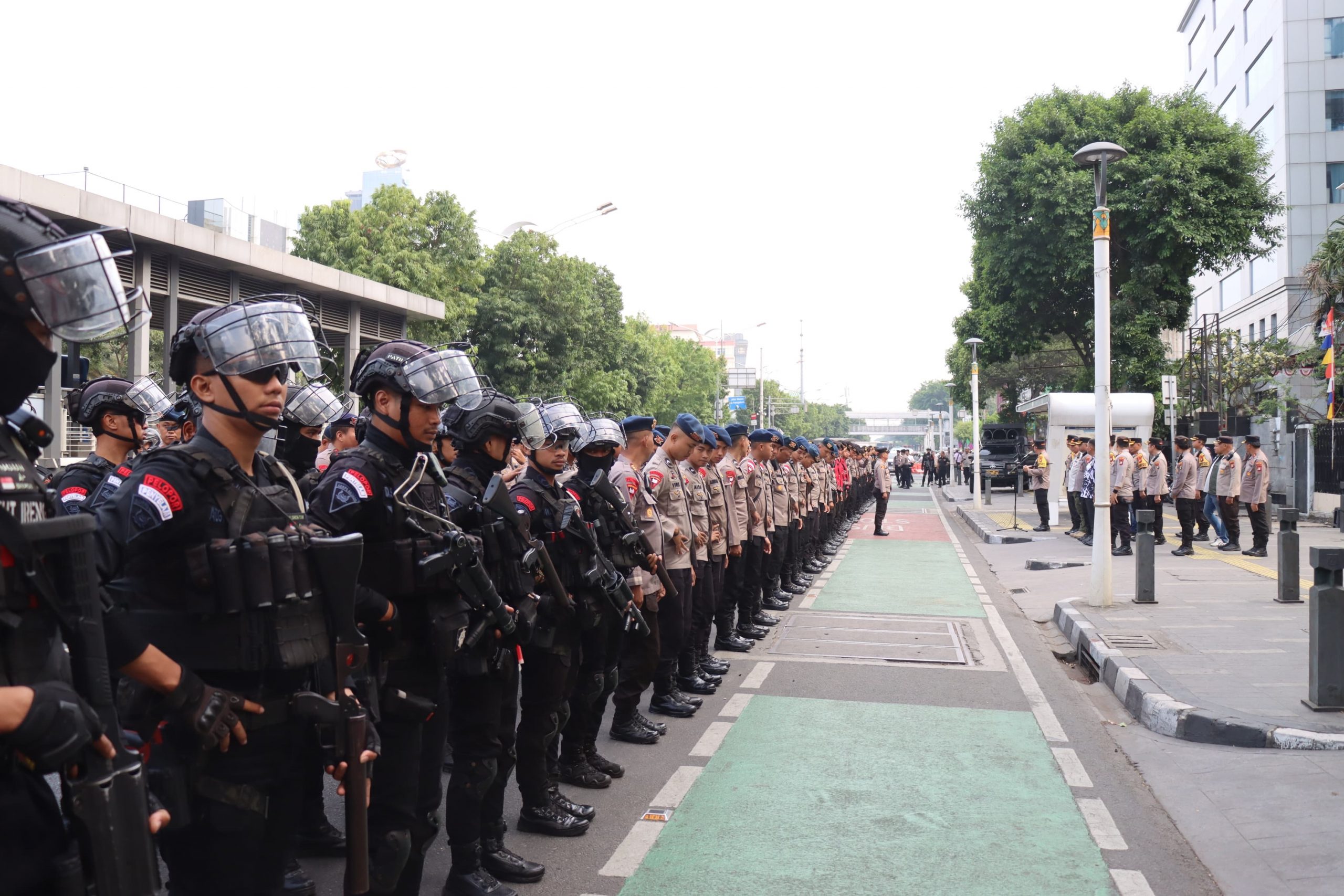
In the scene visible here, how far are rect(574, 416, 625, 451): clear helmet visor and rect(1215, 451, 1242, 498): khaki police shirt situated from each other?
1394cm

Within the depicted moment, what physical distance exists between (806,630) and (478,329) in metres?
29.6

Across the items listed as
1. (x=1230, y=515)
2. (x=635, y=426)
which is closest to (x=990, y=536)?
(x=1230, y=515)

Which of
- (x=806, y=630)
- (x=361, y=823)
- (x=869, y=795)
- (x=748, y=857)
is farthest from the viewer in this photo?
(x=806, y=630)

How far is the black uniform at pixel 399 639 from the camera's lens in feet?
11.6

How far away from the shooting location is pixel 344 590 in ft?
9.82

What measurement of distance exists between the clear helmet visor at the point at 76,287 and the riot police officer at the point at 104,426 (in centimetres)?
319

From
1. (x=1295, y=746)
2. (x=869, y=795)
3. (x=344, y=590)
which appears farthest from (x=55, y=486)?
(x=1295, y=746)

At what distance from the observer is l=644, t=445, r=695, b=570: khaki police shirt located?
7348 mm

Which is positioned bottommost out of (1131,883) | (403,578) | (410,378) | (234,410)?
(1131,883)

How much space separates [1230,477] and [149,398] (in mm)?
16143

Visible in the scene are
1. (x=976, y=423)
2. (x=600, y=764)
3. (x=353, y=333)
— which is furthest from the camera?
(x=976, y=423)

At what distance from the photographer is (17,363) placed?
2.20 metres

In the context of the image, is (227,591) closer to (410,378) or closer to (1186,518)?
(410,378)

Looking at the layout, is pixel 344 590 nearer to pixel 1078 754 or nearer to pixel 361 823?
pixel 361 823
